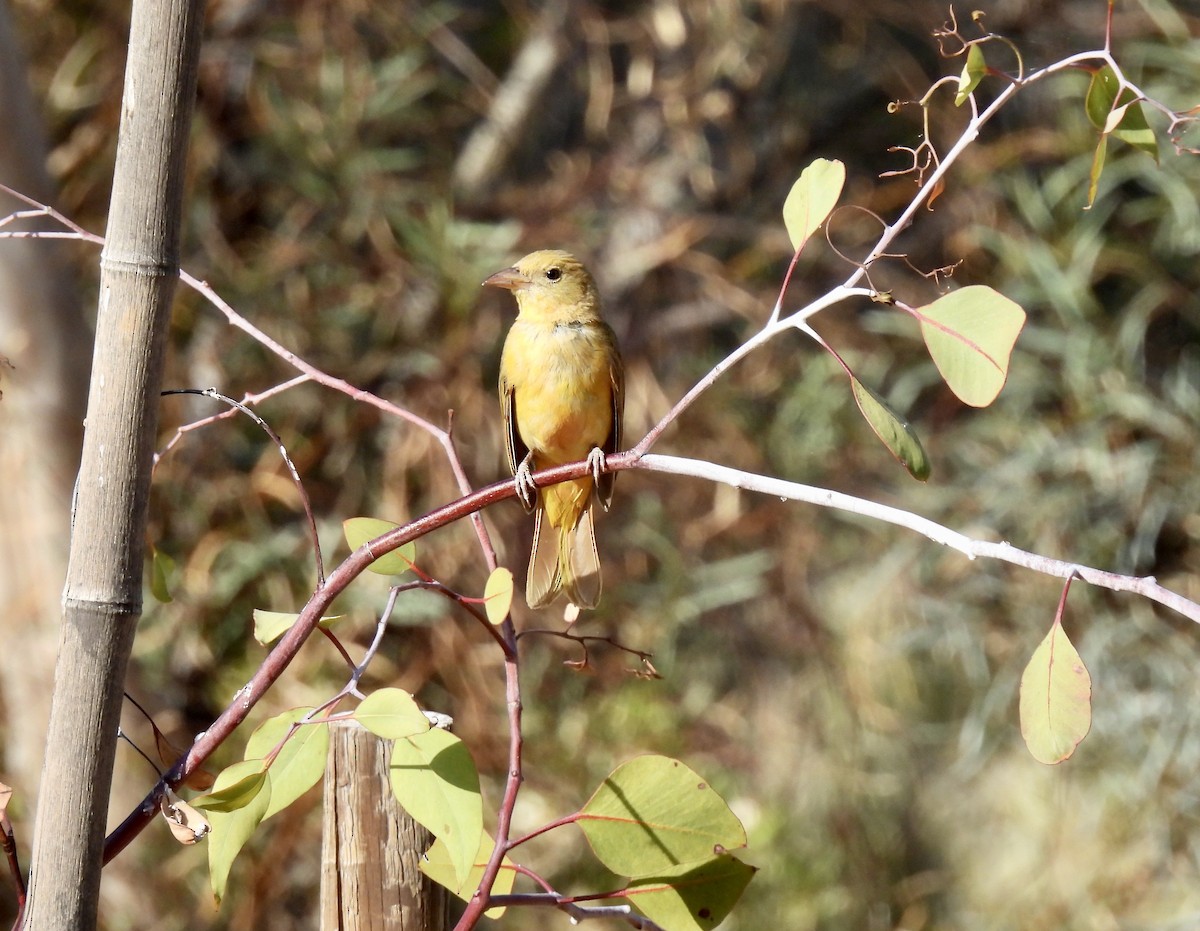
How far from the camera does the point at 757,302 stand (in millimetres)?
5043

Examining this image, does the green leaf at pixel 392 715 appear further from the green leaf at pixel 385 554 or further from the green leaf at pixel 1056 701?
the green leaf at pixel 1056 701

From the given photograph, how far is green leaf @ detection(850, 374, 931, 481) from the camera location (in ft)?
3.60

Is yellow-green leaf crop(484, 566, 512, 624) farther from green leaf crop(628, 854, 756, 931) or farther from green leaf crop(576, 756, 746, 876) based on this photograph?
green leaf crop(628, 854, 756, 931)

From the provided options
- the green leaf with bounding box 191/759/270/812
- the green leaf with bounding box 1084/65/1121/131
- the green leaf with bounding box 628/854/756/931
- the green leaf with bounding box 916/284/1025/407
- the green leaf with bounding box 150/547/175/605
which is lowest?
the green leaf with bounding box 628/854/756/931

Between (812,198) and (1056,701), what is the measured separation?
51 cm

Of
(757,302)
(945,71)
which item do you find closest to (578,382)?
(757,302)

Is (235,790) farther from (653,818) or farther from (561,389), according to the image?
(561,389)

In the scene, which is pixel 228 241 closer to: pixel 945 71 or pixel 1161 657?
pixel 945 71

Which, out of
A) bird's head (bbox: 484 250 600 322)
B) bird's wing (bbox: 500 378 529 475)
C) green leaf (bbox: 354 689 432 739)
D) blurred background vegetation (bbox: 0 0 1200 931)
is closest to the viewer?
green leaf (bbox: 354 689 432 739)

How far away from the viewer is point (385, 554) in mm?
1218

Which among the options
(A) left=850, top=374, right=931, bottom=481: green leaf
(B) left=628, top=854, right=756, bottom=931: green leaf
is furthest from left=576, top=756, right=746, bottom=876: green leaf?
(A) left=850, top=374, right=931, bottom=481: green leaf

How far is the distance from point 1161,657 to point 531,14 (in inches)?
146

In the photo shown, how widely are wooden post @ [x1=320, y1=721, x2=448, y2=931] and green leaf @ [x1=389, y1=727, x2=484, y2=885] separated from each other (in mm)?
253

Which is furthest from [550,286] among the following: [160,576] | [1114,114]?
[1114,114]
